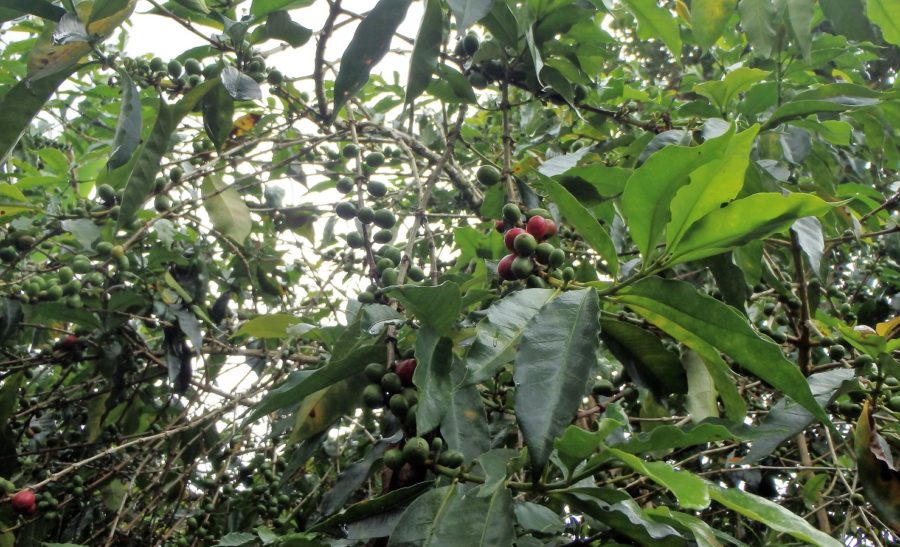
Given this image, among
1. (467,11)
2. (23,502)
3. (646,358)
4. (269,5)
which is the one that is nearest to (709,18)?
(467,11)

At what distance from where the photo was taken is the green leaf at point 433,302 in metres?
0.95

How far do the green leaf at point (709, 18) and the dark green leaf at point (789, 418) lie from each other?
0.80 m

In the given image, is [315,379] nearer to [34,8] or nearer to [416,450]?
[416,450]

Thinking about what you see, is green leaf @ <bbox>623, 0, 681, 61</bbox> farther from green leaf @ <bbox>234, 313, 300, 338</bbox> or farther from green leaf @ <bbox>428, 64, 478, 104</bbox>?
green leaf @ <bbox>234, 313, 300, 338</bbox>

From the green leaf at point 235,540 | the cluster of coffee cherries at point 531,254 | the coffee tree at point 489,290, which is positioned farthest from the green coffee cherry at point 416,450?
the green leaf at point 235,540

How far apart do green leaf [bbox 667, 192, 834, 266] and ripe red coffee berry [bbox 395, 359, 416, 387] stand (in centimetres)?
43

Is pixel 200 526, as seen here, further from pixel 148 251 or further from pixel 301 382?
pixel 301 382

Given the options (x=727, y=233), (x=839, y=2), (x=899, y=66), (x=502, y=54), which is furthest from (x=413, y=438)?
(x=899, y=66)

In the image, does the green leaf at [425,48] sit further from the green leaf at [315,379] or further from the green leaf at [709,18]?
the green leaf at [709,18]

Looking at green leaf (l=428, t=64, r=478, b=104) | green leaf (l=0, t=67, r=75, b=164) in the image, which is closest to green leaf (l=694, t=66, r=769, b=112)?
green leaf (l=428, t=64, r=478, b=104)

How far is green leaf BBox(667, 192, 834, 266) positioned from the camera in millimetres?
908

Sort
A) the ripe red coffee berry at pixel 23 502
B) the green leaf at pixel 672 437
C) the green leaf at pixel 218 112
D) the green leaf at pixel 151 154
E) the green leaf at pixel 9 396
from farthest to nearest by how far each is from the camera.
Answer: the green leaf at pixel 9 396 < the ripe red coffee berry at pixel 23 502 < the green leaf at pixel 218 112 < the green leaf at pixel 151 154 < the green leaf at pixel 672 437

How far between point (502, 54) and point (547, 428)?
1.03 meters

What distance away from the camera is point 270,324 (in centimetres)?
152
